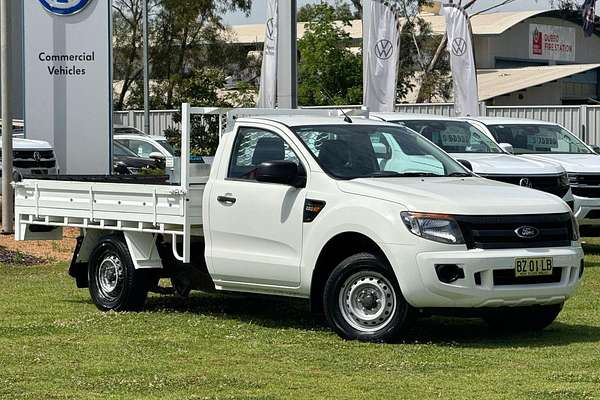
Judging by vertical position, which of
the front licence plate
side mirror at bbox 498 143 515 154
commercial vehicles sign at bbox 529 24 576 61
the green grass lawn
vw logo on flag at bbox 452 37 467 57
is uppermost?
commercial vehicles sign at bbox 529 24 576 61

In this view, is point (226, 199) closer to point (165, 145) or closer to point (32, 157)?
point (32, 157)

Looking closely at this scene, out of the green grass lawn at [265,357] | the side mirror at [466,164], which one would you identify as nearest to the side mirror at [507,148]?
the side mirror at [466,164]

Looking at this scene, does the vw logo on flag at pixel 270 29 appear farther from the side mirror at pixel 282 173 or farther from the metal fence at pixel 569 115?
the side mirror at pixel 282 173

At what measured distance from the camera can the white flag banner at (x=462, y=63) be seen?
2603 centimetres

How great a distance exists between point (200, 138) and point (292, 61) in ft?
15.2

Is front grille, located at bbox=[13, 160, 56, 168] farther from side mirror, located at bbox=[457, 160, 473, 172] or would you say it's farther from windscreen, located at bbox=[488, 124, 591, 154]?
side mirror, located at bbox=[457, 160, 473, 172]

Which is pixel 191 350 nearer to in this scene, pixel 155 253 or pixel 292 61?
pixel 155 253

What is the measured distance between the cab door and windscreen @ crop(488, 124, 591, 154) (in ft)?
29.6

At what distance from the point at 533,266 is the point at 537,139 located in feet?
33.7

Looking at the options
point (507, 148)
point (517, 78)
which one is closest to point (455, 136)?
point (507, 148)

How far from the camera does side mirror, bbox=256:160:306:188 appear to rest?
34.5ft

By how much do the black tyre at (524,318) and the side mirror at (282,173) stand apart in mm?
1893

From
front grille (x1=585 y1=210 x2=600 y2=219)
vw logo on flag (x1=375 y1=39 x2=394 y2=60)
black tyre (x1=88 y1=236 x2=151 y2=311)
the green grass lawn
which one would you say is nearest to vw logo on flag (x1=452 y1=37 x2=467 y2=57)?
vw logo on flag (x1=375 y1=39 x2=394 y2=60)

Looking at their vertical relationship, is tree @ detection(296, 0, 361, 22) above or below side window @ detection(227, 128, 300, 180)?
above
